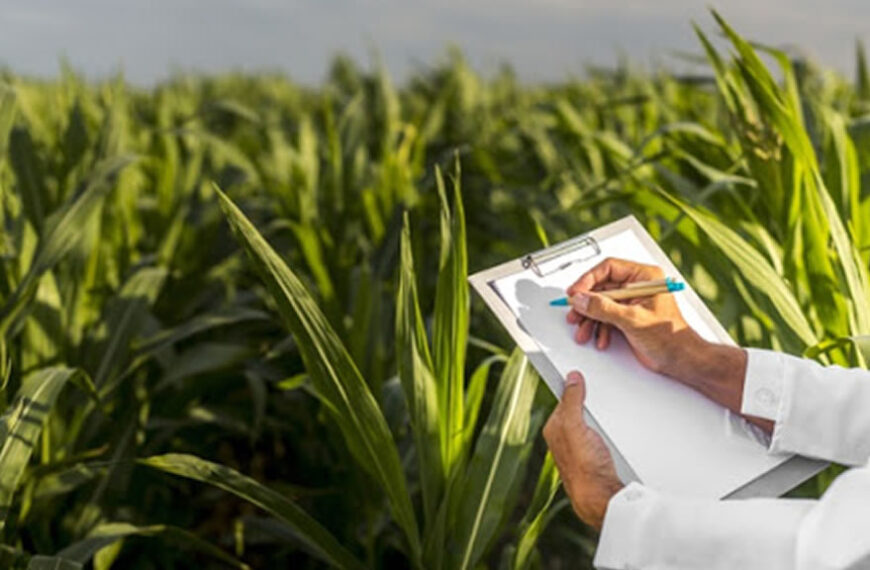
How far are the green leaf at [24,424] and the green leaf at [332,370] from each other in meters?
0.27

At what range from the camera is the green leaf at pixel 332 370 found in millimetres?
924

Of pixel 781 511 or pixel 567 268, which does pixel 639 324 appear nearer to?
pixel 567 268

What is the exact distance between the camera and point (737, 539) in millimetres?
760

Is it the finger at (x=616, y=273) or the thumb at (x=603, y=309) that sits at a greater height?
the finger at (x=616, y=273)

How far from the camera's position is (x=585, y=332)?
0.91 meters

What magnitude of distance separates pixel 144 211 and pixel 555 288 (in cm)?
141

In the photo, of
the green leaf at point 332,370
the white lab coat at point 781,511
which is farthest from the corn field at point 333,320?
the white lab coat at point 781,511

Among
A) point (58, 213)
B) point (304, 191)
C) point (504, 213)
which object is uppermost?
point (58, 213)

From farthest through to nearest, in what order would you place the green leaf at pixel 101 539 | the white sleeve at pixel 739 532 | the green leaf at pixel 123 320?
the green leaf at pixel 123 320, the green leaf at pixel 101 539, the white sleeve at pixel 739 532

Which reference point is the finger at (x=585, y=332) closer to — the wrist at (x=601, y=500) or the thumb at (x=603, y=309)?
the thumb at (x=603, y=309)

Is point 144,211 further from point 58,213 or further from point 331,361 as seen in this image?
point 331,361

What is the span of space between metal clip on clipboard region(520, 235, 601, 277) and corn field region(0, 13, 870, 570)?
9 cm

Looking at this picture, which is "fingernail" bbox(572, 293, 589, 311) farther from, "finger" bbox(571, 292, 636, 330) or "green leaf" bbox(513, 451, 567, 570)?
"green leaf" bbox(513, 451, 567, 570)

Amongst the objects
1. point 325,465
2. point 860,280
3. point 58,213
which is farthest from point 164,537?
point 860,280
